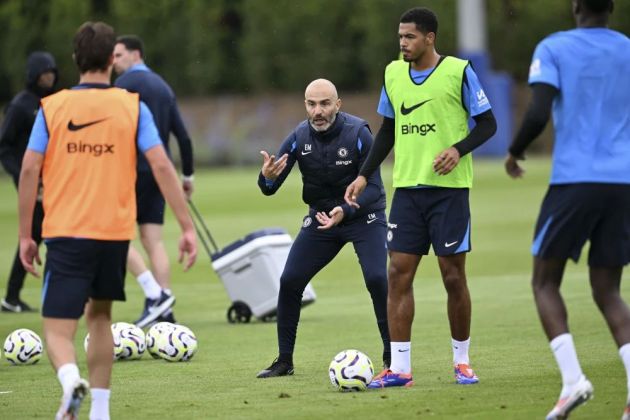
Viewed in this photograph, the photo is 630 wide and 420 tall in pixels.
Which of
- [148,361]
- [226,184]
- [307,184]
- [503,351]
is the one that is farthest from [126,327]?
[226,184]

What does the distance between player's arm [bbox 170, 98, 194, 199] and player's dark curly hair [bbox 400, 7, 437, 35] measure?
182 inches

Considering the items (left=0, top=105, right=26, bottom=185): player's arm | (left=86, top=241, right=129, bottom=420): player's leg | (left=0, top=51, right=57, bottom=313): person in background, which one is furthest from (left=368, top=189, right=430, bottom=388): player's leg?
(left=0, top=105, right=26, bottom=185): player's arm

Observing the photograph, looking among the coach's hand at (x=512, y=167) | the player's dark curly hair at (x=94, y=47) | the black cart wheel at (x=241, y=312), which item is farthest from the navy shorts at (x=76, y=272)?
the black cart wheel at (x=241, y=312)

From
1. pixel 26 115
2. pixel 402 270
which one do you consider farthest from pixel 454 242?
pixel 26 115

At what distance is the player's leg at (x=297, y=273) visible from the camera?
9469 millimetres

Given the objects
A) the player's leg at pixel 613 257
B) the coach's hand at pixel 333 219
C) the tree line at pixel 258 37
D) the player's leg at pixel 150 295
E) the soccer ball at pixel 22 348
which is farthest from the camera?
the tree line at pixel 258 37

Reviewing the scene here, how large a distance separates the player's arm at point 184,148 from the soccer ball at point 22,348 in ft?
9.49

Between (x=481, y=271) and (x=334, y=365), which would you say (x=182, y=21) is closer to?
(x=481, y=271)

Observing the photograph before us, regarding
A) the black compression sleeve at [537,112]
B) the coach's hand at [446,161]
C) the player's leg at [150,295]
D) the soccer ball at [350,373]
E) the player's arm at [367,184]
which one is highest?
the black compression sleeve at [537,112]

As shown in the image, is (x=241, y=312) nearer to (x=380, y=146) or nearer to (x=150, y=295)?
(x=150, y=295)

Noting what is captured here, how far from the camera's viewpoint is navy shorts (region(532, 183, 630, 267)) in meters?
6.97

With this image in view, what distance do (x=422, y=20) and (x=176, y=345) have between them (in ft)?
10.7

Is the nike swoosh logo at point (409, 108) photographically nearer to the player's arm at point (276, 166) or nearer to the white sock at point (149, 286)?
the player's arm at point (276, 166)

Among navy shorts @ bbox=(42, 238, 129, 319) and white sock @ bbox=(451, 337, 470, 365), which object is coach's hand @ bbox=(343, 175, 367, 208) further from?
navy shorts @ bbox=(42, 238, 129, 319)
